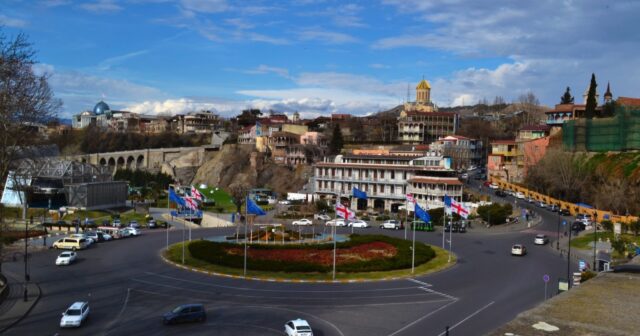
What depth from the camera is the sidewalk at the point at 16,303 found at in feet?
90.0

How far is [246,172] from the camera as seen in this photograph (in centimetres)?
12069

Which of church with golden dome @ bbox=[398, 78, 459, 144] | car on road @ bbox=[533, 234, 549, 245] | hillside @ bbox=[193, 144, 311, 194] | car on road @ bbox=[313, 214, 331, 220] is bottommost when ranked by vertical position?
car on road @ bbox=[313, 214, 331, 220]

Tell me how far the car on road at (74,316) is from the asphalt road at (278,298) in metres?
0.38

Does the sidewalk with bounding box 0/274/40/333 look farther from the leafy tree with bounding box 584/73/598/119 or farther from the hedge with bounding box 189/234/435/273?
the leafy tree with bounding box 584/73/598/119

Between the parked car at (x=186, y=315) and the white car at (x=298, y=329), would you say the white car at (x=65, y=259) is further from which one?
the white car at (x=298, y=329)

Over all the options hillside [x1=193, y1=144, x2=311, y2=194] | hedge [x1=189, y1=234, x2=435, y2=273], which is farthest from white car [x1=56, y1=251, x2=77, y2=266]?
hillside [x1=193, y1=144, x2=311, y2=194]

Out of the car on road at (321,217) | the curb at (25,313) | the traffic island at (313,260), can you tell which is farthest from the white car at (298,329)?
the car on road at (321,217)

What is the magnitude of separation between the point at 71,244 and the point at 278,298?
2596cm

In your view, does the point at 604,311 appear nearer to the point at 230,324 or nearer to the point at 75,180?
the point at 230,324

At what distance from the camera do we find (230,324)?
1057 inches

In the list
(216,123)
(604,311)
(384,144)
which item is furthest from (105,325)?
(216,123)

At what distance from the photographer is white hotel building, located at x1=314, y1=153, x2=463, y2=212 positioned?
244ft

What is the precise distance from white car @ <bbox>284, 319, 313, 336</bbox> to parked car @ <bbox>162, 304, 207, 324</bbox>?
5.03 m

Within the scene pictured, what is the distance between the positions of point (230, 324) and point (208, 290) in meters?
7.54
